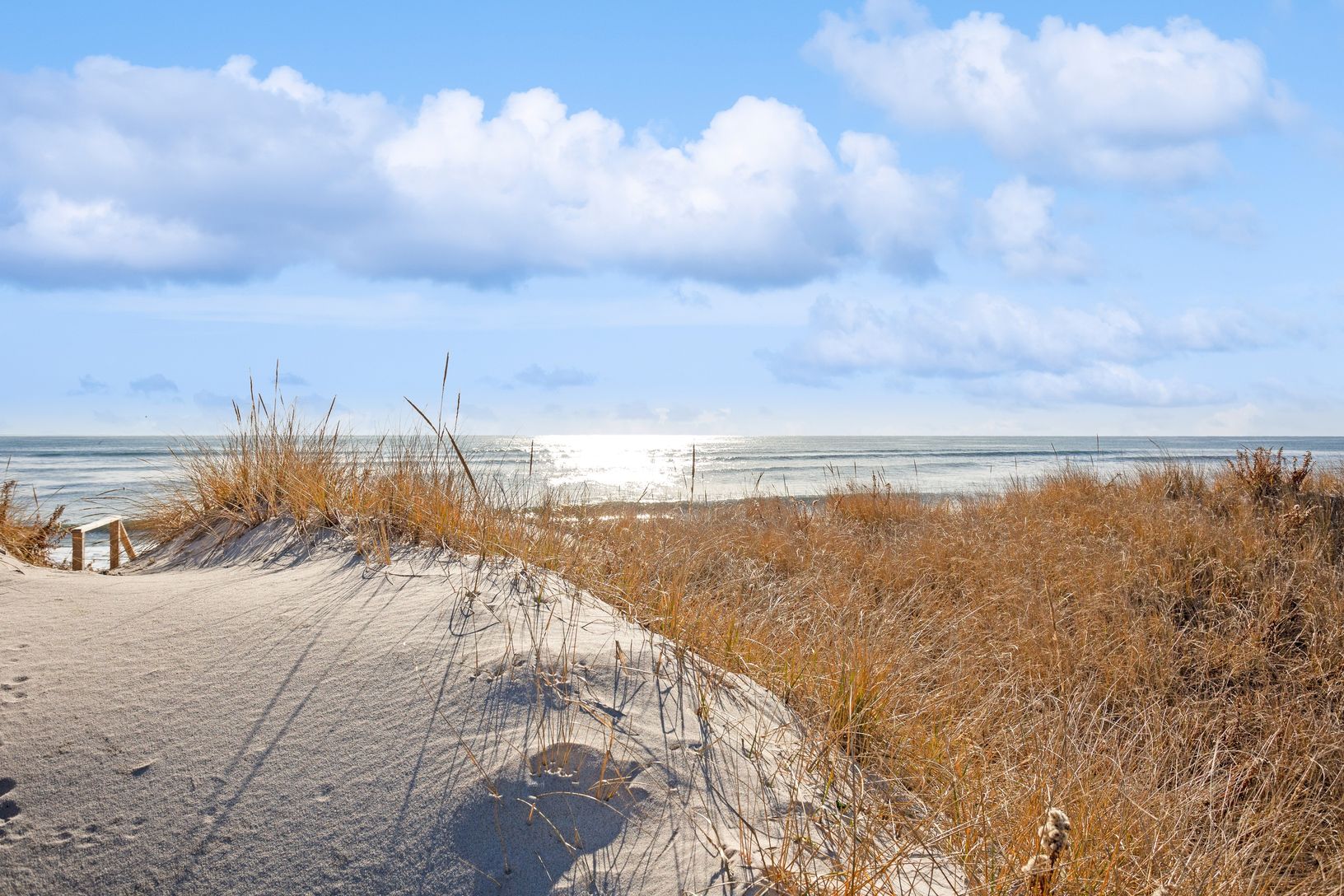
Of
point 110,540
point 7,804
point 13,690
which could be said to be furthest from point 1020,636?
point 110,540

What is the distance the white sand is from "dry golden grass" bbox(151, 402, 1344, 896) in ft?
1.22

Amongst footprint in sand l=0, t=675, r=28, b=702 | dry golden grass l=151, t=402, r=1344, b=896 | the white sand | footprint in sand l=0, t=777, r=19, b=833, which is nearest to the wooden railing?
dry golden grass l=151, t=402, r=1344, b=896

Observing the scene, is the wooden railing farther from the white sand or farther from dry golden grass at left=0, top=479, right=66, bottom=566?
the white sand

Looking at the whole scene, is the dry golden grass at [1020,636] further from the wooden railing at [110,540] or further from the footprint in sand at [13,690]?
the footprint in sand at [13,690]

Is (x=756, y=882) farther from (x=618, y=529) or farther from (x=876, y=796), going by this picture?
(x=618, y=529)

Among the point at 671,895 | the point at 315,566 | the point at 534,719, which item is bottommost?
the point at 671,895

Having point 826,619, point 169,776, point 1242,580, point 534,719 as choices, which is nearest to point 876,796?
point 534,719

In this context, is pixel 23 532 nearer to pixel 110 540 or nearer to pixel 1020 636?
pixel 110 540

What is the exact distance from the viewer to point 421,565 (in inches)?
158

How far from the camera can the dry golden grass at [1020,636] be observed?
260 centimetres

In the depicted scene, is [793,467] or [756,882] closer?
[756,882]

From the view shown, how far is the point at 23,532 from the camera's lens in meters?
6.32

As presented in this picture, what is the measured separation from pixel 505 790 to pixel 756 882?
824 millimetres

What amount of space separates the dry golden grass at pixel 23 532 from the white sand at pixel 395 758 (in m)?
2.85
